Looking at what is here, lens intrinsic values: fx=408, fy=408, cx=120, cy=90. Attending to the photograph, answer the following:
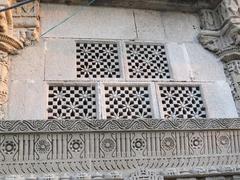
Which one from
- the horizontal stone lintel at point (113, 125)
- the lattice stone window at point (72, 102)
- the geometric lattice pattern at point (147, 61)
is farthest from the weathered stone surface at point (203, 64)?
the lattice stone window at point (72, 102)

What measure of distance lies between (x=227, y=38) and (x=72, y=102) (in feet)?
7.24

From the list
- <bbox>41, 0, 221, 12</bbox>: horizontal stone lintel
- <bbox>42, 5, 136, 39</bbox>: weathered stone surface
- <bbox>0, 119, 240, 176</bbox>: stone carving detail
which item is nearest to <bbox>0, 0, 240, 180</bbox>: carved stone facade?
<bbox>0, 119, 240, 176</bbox>: stone carving detail

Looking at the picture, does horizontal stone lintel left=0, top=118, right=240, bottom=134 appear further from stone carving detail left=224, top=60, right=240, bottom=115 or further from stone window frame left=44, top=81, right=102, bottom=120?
stone carving detail left=224, top=60, right=240, bottom=115

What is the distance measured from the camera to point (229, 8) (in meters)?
5.27

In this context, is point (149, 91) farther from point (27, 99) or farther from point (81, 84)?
point (27, 99)

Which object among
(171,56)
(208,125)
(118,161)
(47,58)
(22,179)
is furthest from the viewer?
(171,56)

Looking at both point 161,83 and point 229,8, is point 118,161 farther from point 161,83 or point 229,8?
point 229,8

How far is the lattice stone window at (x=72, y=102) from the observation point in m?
4.61

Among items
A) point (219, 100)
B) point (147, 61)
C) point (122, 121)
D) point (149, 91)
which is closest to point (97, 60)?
point (147, 61)

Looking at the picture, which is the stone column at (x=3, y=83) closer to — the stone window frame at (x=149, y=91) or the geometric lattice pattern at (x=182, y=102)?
the stone window frame at (x=149, y=91)

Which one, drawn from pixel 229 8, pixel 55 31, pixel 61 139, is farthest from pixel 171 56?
pixel 61 139

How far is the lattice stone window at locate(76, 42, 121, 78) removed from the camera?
4.95 metres

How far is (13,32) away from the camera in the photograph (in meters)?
4.84

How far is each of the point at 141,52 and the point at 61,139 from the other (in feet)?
5.35
